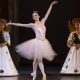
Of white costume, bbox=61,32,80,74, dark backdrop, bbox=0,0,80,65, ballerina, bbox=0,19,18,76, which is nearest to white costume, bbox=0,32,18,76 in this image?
ballerina, bbox=0,19,18,76

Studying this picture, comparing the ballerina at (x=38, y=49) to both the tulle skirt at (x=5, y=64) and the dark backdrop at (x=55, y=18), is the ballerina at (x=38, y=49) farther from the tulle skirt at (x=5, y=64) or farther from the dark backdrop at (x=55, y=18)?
the dark backdrop at (x=55, y=18)

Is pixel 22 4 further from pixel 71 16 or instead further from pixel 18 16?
pixel 71 16

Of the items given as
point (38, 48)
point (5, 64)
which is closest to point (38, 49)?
point (38, 48)

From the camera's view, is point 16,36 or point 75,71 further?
point 16,36

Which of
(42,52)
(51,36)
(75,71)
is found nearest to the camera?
(42,52)

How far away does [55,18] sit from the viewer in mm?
11852

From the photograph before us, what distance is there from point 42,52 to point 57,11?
10.8 ft

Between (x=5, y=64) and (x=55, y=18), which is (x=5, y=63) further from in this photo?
(x=55, y=18)

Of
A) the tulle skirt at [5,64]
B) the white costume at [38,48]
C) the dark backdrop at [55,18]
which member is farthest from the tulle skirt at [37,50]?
the dark backdrop at [55,18]

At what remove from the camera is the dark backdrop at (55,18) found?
38.7ft

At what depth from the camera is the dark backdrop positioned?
11789 millimetres

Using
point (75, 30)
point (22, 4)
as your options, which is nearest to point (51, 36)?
point (22, 4)

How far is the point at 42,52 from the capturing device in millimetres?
8711

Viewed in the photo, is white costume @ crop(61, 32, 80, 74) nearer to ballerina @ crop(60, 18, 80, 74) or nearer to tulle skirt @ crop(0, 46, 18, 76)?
ballerina @ crop(60, 18, 80, 74)
